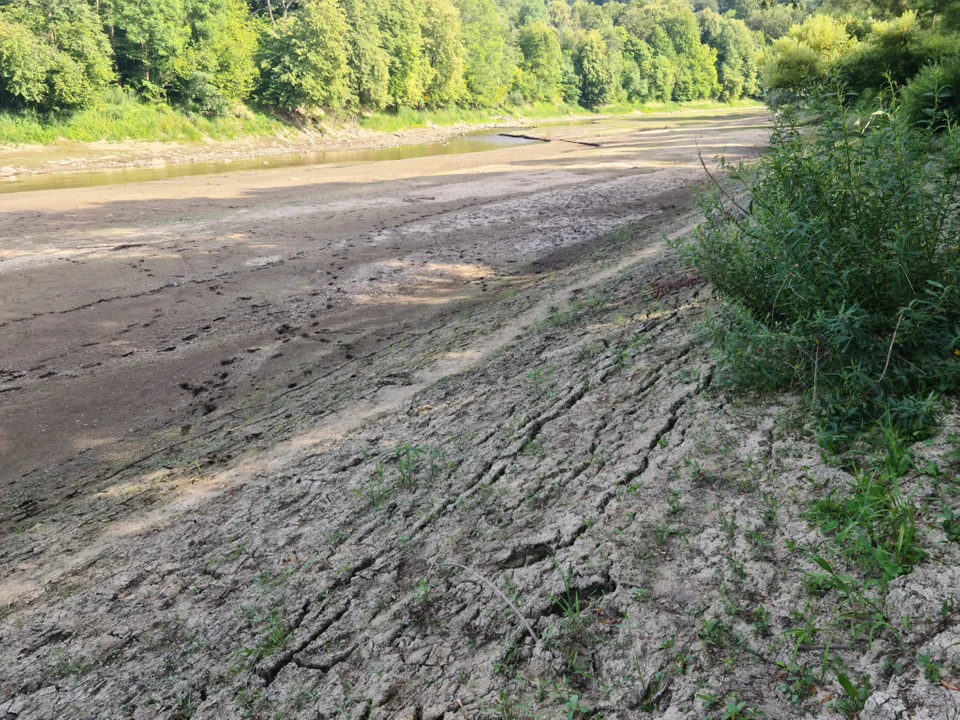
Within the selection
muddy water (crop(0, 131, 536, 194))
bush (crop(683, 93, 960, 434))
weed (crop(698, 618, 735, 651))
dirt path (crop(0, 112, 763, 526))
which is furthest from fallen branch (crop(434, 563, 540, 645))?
muddy water (crop(0, 131, 536, 194))

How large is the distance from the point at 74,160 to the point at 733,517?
A: 37746mm

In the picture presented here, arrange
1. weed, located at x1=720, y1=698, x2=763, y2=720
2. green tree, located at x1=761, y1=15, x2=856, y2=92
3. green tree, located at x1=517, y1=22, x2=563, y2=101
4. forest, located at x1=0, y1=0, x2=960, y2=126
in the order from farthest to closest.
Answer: green tree, located at x1=517, y1=22, x2=563, y2=101, green tree, located at x1=761, y1=15, x2=856, y2=92, forest, located at x1=0, y1=0, x2=960, y2=126, weed, located at x1=720, y1=698, x2=763, y2=720

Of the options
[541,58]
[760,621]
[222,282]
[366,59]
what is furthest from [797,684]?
[541,58]

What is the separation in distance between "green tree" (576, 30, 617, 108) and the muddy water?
41498 mm

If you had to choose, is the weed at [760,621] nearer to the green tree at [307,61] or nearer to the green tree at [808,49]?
the green tree at [808,49]

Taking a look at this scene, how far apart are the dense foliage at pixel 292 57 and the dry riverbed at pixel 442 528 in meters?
12.1

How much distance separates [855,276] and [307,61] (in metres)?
49.7

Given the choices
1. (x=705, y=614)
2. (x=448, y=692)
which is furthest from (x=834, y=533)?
(x=448, y=692)

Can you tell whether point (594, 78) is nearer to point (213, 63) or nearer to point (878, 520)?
point (213, 63)

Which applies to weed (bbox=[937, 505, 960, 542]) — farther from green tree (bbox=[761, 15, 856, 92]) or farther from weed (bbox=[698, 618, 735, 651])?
green tree (bbox=[761, 15, 856, 92])

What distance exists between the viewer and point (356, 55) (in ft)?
166

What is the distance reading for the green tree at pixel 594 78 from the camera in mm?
84500

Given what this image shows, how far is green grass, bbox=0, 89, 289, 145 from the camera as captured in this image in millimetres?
34031

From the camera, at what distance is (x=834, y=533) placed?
10.00 feet
